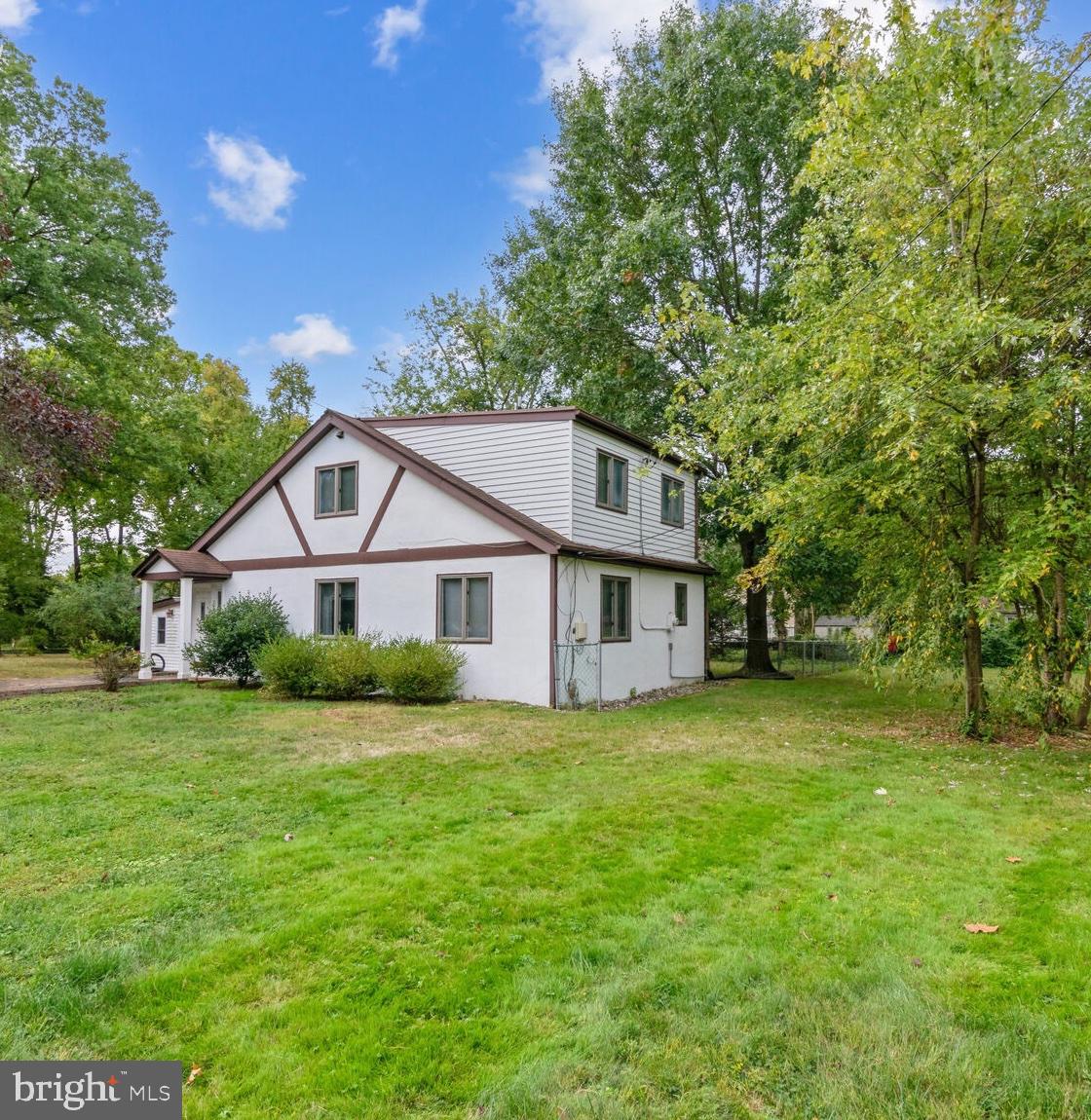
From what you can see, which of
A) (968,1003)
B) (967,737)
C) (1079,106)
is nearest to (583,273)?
(1079,106)

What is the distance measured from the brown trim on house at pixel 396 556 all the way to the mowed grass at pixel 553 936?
534 cm

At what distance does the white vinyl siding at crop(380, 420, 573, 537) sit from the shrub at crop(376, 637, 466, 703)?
121 inches

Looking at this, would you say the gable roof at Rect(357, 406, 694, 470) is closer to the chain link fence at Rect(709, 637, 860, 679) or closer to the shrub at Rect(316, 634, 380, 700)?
the shrub at Rect(316, 634, 380, 700)

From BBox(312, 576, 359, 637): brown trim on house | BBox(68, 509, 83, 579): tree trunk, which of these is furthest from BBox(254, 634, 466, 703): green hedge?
BBox(68, 509, 83, 579): tree trunk

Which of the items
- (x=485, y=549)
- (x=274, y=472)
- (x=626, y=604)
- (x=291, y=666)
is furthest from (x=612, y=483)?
(x=274, y=472)

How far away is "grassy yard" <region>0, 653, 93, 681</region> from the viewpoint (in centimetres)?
1650

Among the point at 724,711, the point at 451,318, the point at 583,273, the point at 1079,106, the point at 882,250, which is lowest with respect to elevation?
the point at 724,711

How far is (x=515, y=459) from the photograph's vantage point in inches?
515

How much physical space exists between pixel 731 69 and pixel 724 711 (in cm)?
1519

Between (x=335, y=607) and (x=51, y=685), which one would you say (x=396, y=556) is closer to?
(x=335, y=607)

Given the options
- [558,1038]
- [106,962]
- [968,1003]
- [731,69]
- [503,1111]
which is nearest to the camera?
[503,1111]

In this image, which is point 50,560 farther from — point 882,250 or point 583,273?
point 882,250

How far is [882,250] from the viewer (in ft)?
28.9

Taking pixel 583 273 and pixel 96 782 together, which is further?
pixel 583 273
